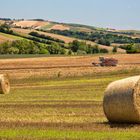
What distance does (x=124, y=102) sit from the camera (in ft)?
57.1

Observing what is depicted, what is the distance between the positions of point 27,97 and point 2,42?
247 ft

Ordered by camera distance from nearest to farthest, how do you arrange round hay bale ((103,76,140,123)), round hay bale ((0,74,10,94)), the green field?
the green field
round hay bale ((103,76,140,123))
round hay bale ((0,74,10,94))

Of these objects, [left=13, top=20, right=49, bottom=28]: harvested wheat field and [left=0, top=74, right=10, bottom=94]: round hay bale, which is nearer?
[left=0, top=74, right=10, bottom=94]: round hay bale

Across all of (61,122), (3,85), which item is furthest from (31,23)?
(61,122)

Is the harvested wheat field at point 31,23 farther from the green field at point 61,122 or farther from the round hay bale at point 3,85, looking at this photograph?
the green field at point 61,122

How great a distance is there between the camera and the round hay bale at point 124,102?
17203 mm

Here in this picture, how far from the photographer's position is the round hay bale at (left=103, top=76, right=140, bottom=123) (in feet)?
56.4

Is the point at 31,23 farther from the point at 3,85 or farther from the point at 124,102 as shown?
the point at 124,102

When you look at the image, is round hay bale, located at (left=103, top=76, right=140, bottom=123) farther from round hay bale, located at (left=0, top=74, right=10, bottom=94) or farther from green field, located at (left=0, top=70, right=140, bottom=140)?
round hay bale, located at (left=0, top=74, right=10, bottom=94)

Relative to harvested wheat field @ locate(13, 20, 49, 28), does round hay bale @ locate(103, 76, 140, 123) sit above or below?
above

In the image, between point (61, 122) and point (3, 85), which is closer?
point (61, 122)

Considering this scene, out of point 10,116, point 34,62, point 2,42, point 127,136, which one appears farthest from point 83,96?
point 2,42

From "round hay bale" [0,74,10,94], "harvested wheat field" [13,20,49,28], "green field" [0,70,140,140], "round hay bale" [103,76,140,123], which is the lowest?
"harvested wheat field" [13,20,49,28]

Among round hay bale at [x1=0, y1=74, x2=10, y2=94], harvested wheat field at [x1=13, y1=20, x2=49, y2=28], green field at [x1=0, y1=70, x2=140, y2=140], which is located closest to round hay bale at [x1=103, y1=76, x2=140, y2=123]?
green field at [x1=0, y1=70, x2=140, y2=140]
